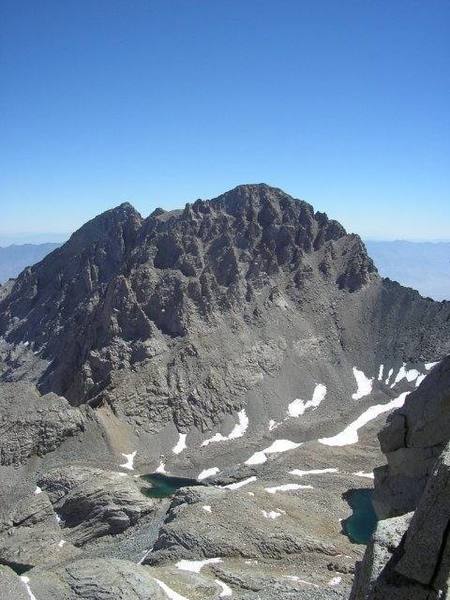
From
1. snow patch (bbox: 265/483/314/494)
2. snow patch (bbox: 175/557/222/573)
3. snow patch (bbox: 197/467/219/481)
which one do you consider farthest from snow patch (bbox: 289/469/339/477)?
snow patch (bbox: 175/557/222/573)

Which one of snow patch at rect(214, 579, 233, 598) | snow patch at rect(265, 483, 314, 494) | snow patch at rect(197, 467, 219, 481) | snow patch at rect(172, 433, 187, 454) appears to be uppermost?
snow patch at rect(214, 579, 233, 598)

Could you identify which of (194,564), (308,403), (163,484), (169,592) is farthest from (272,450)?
(169,592)

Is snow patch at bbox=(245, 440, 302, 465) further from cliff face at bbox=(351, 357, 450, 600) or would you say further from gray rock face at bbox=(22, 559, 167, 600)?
cliff face at bbox=(351, 357, 450, 600)

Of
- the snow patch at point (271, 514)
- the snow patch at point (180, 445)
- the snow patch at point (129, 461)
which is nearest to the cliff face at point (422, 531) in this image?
the snow patch at point (271, 514)

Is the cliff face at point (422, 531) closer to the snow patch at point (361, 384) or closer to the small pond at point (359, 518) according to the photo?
the small pond at point (359, 518)

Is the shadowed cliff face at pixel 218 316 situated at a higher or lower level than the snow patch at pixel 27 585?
higher

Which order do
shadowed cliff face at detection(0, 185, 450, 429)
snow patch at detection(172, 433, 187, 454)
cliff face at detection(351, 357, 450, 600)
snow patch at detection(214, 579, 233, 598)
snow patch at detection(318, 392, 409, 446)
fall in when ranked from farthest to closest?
1. shadowed cliff face at detection(0, 185, 450, 429)
2. snow patch at detection(318, 392, 409, 446)
3. snow patch at detection(172, 433, 187, 454)
4. snow patch at detection(214, 579, 233, 598)
5. cliff face at detection(351, 357, 450, 600)

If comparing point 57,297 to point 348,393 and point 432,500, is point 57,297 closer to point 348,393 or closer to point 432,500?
point 348,393
